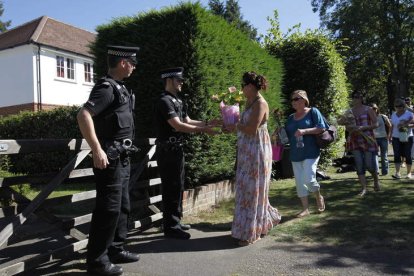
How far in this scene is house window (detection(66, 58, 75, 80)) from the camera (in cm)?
2901

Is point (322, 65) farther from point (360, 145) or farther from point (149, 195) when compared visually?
A: point (149, 195)

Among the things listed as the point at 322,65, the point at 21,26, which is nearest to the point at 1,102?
the point at 21,26

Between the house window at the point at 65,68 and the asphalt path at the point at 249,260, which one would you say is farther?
the house window at the point at 65,68

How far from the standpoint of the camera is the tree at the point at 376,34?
3772 centimetres

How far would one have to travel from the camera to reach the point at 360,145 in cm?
788

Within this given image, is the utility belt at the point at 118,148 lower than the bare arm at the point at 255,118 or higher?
lower

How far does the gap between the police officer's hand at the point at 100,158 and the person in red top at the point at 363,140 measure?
5377 mm

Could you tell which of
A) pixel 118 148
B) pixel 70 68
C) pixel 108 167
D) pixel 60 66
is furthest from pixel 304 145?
pixel 70 68

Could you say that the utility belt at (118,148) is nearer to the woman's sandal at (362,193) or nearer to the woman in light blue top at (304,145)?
the woman in light blue top at (304,145)

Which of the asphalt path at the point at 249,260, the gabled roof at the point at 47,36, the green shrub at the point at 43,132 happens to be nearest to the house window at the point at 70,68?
the gabled roof at the point at 47,36

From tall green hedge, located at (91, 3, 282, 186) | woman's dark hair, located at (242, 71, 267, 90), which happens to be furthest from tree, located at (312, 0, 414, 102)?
woman's dark hair, located at (242, 71, 267, 90)

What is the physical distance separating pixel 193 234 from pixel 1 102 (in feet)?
87.7

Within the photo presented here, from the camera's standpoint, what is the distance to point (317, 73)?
12.0 m

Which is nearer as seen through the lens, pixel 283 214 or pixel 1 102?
pixel 283 214
